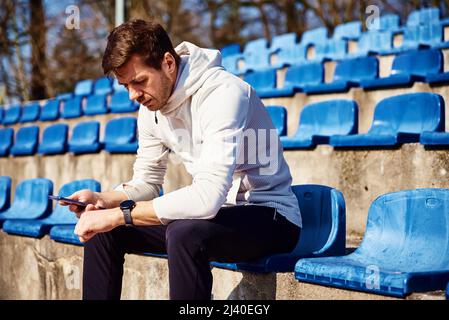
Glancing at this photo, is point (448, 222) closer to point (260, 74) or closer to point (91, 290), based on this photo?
point (91, 290)

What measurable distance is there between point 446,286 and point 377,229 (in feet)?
1.68

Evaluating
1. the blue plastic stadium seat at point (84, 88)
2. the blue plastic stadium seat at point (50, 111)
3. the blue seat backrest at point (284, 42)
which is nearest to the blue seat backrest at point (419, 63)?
the blue seat backrest at point (284, 42)

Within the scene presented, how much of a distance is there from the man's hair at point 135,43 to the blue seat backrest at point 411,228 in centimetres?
93

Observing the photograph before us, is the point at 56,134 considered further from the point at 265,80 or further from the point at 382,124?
the point at 382,124

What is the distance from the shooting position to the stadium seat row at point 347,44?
7086 mm

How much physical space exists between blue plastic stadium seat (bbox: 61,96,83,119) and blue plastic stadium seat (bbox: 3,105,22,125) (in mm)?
987

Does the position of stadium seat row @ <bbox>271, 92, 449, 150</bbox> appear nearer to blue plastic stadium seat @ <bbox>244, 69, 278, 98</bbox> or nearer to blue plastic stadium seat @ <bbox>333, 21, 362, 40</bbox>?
blue plastic stadium seat @ <bbox>244, 69, 278, 98</bbox>

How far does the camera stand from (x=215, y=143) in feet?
7.50

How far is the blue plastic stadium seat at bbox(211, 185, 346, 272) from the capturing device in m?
2.52

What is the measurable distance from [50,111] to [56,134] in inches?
59.0

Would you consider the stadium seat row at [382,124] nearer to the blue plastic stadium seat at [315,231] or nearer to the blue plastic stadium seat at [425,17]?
the blue plastic stadium seat at [315,231]

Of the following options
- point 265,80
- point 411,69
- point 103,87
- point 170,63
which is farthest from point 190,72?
point 103,87
